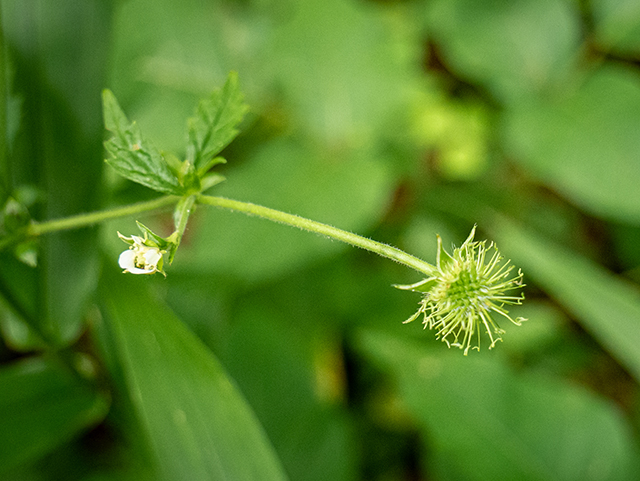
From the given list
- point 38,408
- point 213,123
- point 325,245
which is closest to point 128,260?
point 213,123

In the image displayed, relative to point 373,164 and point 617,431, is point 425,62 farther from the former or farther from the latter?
point 617,431

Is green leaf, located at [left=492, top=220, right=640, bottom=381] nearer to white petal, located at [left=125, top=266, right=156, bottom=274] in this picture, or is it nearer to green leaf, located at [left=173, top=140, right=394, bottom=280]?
green leaf, located at [left=173, top=140, right=394, bottom=280]

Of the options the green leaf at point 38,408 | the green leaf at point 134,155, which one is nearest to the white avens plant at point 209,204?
the green leaf at point 134,155

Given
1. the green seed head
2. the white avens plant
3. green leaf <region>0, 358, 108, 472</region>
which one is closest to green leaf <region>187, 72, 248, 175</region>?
the white avens plant

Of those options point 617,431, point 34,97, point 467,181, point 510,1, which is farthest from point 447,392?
point 510,1

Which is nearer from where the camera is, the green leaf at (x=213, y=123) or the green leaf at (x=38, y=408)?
the green leaf at (x=213, y=123)

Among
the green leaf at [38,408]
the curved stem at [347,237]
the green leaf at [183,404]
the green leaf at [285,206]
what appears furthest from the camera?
the green leaf at [285,206]

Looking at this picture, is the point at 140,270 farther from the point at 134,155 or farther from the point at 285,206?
the point at 285,206

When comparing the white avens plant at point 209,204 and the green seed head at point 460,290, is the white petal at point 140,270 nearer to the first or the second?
the white avens plant at point 209,204
